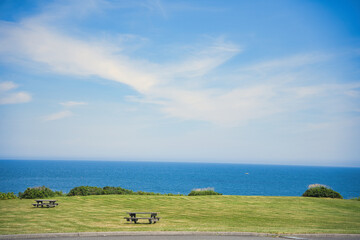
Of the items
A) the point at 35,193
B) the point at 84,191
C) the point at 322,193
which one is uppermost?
the point at 35,193

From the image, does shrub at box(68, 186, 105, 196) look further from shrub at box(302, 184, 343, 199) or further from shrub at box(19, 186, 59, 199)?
shrub at box(302, 184, 343, 199)

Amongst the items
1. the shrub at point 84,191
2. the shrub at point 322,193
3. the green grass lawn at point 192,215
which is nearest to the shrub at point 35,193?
the shrub at point 84,191

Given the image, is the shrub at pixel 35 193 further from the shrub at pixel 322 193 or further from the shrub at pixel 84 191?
the shrub at pixel 322 193

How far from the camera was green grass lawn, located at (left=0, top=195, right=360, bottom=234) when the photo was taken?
41.7 feet

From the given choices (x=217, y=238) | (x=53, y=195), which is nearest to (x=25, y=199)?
(x=53, y=195)

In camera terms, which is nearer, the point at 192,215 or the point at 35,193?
the point at 192,215

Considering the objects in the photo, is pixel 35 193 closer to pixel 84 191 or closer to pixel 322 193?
pixel 84 191

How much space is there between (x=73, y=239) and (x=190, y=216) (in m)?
8.22

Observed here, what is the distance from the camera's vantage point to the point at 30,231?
37.1 feet

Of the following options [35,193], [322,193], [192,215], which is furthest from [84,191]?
[322,193]

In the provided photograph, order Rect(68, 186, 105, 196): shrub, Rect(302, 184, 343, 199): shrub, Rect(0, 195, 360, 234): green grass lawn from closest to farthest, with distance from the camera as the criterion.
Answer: Rect(0, 195, 360, 234): green grass lawn, Rect(68, 186, 105, 196): shrub, Rect(302, 184, 343, 199): shrub

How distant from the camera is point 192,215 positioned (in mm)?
17312

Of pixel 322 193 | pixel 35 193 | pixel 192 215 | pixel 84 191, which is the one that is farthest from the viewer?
pixel 322 193

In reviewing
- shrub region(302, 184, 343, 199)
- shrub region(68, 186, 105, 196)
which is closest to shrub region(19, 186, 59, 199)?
shrub region(68, 186, 105, 196)
